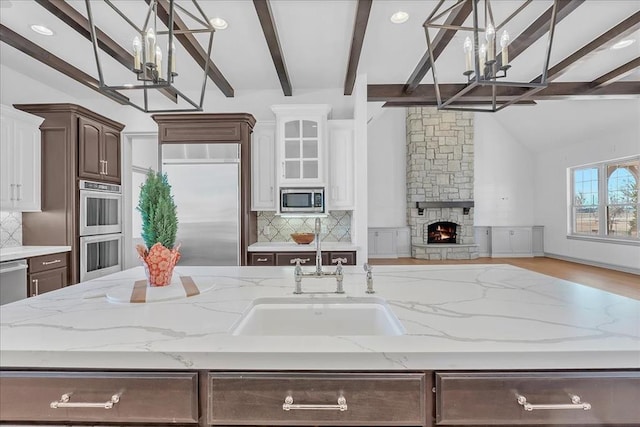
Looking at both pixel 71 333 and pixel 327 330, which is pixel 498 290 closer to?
pixel 327 330

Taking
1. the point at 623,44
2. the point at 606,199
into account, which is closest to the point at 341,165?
the point at 623,44

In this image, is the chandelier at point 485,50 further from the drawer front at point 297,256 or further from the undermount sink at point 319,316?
the drawer front at point 297,256

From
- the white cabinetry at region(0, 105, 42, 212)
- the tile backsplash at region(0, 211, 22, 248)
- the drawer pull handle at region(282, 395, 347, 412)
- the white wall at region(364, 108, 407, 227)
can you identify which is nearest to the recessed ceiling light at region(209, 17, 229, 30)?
the white cabinetry at region(0, 105, 42, 212)

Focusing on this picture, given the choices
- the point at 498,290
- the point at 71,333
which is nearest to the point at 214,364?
the point at 71,333

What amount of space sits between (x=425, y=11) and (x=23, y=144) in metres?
4.01

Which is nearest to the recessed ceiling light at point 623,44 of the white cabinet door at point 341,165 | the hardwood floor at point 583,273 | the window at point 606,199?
the white cabinet door at point 341,165

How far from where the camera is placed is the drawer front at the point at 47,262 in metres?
3.15

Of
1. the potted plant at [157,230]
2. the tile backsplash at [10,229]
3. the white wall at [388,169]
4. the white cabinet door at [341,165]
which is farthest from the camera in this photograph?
the white wall at [388,169]

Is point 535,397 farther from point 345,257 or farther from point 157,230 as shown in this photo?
point 345,257

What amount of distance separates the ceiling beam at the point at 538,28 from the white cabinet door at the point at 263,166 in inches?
108

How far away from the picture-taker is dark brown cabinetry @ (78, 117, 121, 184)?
3793 mm

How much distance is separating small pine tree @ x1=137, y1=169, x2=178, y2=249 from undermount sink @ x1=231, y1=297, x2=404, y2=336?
508 millimetres

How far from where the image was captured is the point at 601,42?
11.1 ft

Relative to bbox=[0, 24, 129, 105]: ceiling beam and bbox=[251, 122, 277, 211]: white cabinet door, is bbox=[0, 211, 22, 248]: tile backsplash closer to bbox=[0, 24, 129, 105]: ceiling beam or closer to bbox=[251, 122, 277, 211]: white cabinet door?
bbox=[0, 24, 129, 105]: ceiling beam
